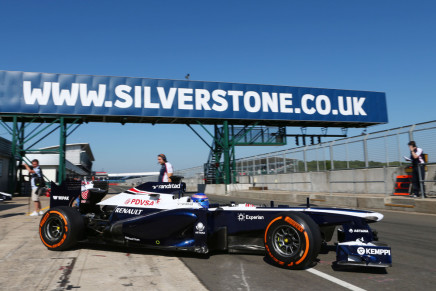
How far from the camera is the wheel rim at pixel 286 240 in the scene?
12.5 feet

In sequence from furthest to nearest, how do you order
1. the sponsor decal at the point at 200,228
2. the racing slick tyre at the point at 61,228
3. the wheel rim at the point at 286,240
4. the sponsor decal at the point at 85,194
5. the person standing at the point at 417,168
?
the person standing at the point at 417,168 → the sponsor decal at the point at 85,194 → the racing slick tyre at the point at 61,228 → the sponsor decal at the point at 200,228 → the wheel rim at the point at 286,240

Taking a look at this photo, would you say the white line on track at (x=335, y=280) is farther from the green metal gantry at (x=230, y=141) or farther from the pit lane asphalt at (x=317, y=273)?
the green metal gantry at (x=230, y=141)

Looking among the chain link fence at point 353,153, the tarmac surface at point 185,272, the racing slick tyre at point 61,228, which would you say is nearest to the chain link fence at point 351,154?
the chain link fence at point 353,153

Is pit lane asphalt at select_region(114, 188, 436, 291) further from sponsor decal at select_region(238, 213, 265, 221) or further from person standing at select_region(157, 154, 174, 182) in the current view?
person standing at select_region(157, 154, 174, 182)

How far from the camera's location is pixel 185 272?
372 cm

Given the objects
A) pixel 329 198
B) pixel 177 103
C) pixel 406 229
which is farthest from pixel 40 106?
pixel 406 229

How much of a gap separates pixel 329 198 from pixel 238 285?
11197 millimetres

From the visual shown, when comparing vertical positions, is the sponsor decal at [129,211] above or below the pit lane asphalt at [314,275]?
above

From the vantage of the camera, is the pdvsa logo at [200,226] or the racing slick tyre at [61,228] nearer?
the pdvsa logo at [200,226]

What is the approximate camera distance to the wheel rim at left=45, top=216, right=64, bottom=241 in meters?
4.96

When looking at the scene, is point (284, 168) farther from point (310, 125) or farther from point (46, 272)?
point (46, 272)

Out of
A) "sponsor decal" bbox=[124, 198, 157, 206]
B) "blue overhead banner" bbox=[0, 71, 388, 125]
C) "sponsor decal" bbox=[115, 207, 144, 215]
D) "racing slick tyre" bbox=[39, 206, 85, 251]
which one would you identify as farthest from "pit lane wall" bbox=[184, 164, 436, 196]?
"racing slick tyre" bbox=[39, 206, 85, 251]

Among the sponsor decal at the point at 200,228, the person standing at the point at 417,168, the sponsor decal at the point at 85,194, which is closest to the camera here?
the sponsor decal at the point at 200,228

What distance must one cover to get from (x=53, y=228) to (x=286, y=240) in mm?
3449
